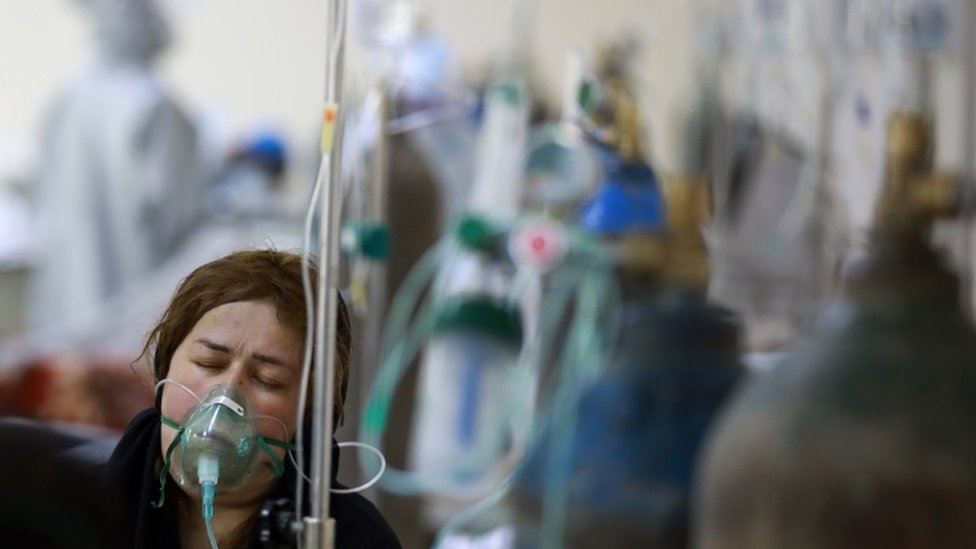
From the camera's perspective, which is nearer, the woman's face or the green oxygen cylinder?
the woman's face

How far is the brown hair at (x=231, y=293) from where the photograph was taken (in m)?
0.89

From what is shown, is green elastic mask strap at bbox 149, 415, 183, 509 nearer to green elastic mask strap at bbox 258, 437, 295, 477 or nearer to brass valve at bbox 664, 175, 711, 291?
green elastic mask strap at bbox 258, 437, 295, 477

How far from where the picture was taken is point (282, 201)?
3232mm

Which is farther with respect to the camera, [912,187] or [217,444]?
[912,187]

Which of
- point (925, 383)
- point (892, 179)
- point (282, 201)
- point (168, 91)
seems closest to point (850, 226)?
point (892, 179)

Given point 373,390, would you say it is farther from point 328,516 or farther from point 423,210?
point 328,516

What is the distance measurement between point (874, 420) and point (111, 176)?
2.25 metres

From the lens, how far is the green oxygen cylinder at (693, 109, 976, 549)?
5.02ft

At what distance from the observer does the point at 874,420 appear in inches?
62.1

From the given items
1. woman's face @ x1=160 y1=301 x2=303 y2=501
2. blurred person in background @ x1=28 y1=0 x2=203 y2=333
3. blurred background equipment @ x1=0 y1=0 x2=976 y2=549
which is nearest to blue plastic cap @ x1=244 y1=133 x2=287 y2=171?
blurred background equipment @ x1=0 y1=0 x2=976 y2=549

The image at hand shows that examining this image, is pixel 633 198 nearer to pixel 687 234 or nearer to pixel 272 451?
pixel 687 234

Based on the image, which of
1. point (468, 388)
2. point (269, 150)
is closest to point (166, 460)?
point (468, 388)

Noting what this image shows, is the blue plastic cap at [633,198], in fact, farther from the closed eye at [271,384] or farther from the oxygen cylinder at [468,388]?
the closed eye at [271,384]

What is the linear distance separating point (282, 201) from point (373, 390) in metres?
0.83
